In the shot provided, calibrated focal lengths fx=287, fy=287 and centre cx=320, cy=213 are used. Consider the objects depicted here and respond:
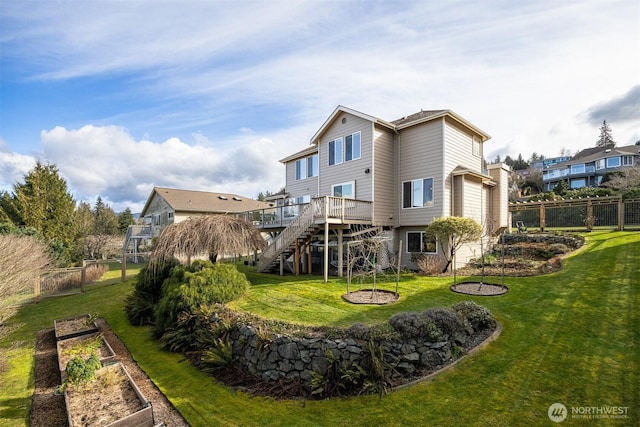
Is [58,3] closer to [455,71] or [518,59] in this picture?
[455,71]

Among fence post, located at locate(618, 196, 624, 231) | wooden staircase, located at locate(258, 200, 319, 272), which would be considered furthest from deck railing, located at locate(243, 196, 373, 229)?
fence post, located at locate(618, 196, 624, 231)

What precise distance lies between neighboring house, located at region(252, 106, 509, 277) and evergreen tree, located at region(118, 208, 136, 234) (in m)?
37.5

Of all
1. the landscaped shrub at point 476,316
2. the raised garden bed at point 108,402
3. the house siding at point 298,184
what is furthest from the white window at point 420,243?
the raised garden bed at point 108,402

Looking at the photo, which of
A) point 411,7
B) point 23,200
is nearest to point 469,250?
point 411,7

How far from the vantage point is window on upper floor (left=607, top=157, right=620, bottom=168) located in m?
39.9

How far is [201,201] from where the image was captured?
3173 centimetres

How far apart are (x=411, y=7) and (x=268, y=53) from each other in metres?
5.62

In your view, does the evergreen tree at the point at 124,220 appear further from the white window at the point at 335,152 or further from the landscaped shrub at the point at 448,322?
the landscaped shrub at the point at 448,322

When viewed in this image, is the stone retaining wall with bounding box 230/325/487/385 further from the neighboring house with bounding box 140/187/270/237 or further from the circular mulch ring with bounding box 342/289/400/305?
the neighboring house with bounding box 140/187/270/237

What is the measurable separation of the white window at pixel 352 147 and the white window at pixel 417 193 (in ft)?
10.2

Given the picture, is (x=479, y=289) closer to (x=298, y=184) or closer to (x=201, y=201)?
(x=298, y=184)

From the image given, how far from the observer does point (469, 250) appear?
15.6 m

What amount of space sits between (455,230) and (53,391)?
13.7 metres

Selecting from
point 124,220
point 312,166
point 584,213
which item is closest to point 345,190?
point 312,166
